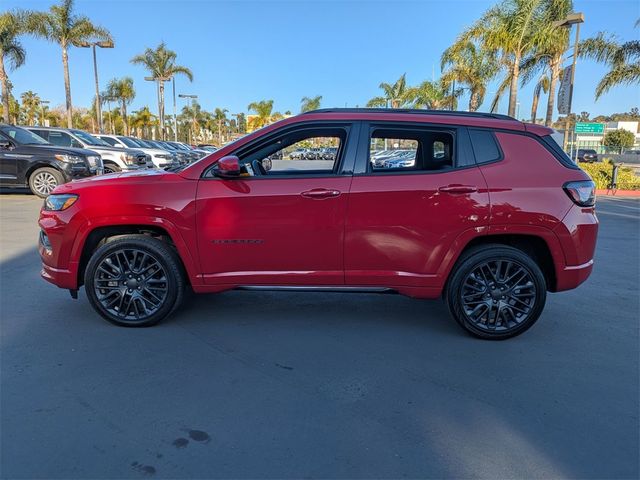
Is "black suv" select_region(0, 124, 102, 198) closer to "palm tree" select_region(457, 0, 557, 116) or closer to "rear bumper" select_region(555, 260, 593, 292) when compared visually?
"rear bumper" select_region(555, 260, 593, 292)

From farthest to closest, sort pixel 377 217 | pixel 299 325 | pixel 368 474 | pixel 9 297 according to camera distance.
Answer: pixel 9 297
pixel 299 325
pixel 377 217
pixel 368 474

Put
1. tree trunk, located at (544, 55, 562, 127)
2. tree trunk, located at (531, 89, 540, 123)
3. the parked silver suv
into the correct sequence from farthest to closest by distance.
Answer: tree trunk, located at (531, 89, 540, 123), tree trunk, located at (544, 55, 562, 127), the parked silver suv

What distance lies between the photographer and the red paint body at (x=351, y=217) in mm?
3850

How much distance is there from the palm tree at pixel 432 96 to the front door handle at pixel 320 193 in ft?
97.0

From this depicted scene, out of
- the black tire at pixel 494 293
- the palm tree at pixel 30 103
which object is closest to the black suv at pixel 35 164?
the black tire at pixel 494 293

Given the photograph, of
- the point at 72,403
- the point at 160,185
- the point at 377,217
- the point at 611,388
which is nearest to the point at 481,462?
the point at 611,388

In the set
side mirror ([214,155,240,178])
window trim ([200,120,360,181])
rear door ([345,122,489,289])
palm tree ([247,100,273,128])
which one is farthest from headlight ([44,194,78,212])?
palm tree ([247,100,273,128])

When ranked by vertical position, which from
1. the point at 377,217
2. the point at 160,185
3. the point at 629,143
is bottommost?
the point at 377,217

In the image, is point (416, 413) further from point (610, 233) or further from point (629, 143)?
point (629, 143)

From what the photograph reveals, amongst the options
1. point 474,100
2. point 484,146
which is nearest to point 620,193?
point 474,100

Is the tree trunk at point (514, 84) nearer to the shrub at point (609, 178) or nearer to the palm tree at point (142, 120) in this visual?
the shrub at point (609, 178)

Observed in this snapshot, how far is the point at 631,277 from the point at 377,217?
4.23 metres

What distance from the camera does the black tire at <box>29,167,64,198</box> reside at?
1189cm

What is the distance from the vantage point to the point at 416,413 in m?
2.91
